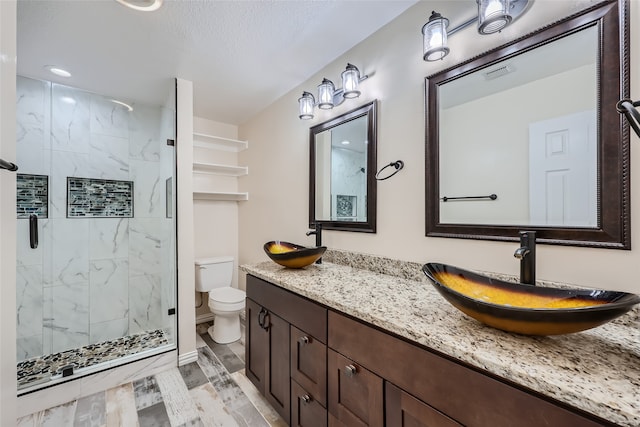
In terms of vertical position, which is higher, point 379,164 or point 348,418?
point 379,164

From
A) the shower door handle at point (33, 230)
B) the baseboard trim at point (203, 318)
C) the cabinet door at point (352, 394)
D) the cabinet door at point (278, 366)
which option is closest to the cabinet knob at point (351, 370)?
the cabinet door at point (352, 394)

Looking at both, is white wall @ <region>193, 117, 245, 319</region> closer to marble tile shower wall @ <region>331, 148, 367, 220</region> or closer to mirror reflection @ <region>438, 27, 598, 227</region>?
marble tile shower wall @ <region>331, 148, 367, 220</region>

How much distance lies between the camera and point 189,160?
2.30 meters

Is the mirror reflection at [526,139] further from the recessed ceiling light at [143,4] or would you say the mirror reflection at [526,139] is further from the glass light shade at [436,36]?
the recessed ceiling light at [143,4]

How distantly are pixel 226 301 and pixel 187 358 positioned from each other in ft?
1.70

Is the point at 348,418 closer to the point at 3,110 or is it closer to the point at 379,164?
the point at 379,164

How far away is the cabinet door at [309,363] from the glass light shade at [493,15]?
148 cm

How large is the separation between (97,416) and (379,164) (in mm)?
2314

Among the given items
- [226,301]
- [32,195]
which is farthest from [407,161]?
[32,195]

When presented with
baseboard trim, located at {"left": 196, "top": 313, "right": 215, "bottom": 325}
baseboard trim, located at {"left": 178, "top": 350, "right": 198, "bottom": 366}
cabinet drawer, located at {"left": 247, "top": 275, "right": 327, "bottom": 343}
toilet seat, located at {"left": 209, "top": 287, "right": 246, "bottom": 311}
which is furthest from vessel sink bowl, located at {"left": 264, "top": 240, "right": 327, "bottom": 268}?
baseboard trim, located at {"left": 196, "top": 313, "right": 215, "bottom": 325}

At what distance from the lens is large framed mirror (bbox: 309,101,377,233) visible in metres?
1.71

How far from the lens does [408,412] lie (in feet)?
2.77

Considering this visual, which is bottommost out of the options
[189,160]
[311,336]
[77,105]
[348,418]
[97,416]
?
[97,416]

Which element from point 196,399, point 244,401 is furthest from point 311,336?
point 196,399
